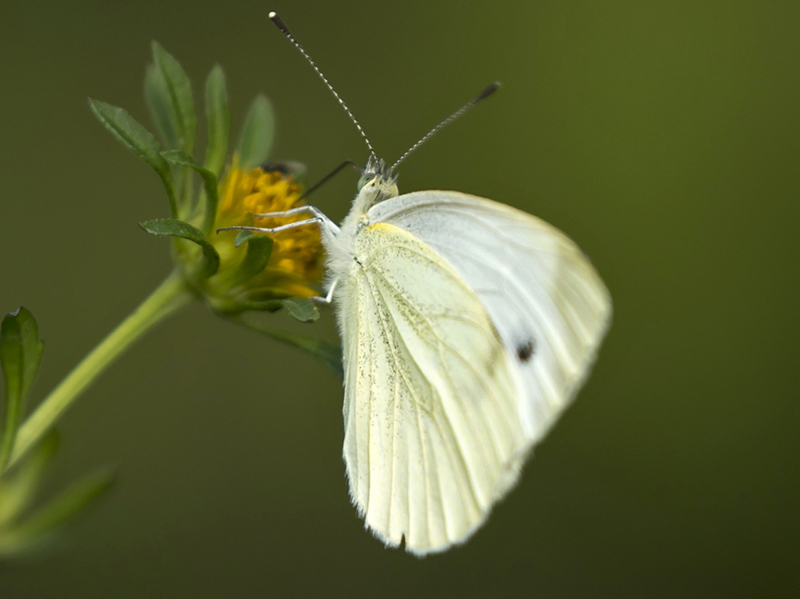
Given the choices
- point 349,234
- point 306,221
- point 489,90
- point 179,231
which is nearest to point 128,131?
point 179,231

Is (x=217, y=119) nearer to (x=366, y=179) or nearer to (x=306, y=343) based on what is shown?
(x=366, y=179)

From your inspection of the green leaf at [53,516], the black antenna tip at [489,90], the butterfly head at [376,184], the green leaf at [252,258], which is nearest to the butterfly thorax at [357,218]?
the butterfly head at [376,184]

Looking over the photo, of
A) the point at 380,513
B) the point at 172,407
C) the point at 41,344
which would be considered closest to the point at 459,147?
the point at 172,407

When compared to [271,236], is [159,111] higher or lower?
higher

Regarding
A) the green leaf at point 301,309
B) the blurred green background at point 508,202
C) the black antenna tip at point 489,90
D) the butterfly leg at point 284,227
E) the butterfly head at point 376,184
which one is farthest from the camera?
the blurred green background at point 508,202

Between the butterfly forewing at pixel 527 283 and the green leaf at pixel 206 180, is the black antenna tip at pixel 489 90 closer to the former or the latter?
the butterfly forewing at pixel 527 283

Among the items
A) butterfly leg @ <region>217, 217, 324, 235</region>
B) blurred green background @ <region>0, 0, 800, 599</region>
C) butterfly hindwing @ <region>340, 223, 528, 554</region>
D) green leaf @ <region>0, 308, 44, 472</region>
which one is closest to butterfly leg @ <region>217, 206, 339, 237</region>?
butterfly leg @ <region>217, 217, 324, 235</region>

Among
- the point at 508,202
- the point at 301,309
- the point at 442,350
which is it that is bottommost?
the point at 508,202
